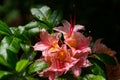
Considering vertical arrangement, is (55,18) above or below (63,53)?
above

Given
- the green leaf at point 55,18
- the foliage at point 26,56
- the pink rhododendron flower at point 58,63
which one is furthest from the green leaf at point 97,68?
the green leaf at point 55,18

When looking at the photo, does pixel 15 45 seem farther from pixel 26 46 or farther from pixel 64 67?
pixel 64 67

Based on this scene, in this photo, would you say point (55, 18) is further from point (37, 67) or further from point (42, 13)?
point (37, 67)

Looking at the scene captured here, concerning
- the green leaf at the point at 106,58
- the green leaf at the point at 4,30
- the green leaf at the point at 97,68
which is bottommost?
the green leaf at the point at 97,68

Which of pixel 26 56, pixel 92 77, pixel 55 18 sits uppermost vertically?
pixel 55 18

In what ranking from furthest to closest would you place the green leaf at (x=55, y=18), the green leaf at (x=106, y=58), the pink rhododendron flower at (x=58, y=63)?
the green leaf at (x=55, y=18) → the green leaf at (x=106, y=58) → the pink rhododendron flower at (x=58, y=63)

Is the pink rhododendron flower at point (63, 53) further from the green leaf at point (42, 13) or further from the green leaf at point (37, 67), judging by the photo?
the green leaf at point (42, 13)

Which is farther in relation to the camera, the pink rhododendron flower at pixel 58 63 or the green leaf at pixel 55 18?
the green leaf at pixel 55 18

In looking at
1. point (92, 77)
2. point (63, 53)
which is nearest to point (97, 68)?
point (92, 77)

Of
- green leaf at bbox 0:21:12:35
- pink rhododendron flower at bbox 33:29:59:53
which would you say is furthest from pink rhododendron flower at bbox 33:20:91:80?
green leaf at bbox 0:21:12:35
